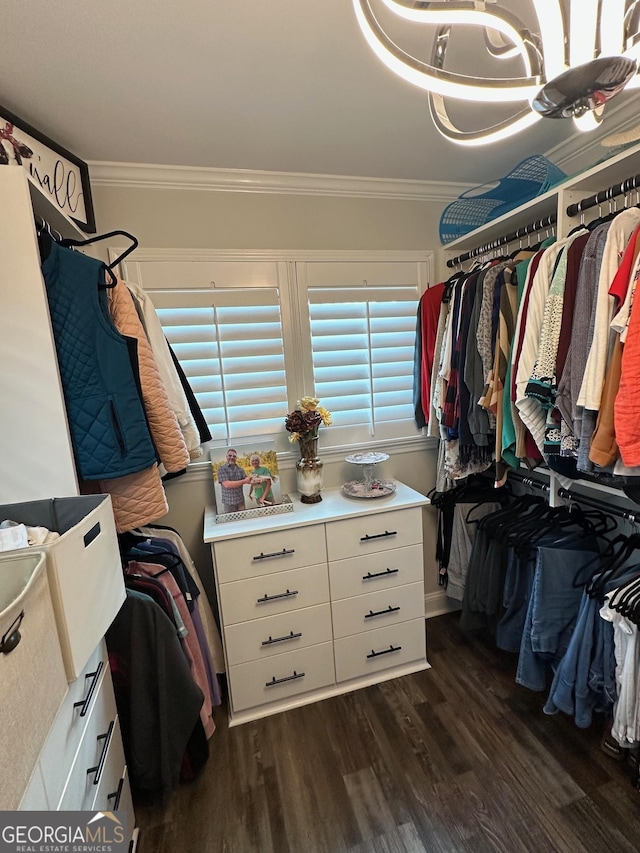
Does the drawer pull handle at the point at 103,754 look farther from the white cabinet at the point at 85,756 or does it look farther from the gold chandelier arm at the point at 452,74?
the gold chandelier arm at the point at 452,74

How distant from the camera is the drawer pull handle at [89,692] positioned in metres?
0.98

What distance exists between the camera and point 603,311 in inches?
47.3

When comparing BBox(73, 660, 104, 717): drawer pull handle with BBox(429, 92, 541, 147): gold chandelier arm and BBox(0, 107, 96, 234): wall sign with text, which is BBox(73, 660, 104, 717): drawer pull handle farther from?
BBox(429, 92, 541, 147): gold chandelier arm

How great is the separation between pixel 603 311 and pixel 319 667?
1820mm

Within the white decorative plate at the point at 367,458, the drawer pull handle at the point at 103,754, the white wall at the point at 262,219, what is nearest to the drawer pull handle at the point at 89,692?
the drawer pull handle at the point at 103,754

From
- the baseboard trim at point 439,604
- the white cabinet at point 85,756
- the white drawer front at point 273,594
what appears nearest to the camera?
the white cabinet at point 85,756

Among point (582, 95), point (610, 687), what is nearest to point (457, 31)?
point (582, 95)

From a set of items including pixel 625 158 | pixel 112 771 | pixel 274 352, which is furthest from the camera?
pixel 274 352

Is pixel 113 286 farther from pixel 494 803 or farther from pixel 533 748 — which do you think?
pixel 533 748

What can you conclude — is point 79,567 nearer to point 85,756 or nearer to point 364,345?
point 85,756

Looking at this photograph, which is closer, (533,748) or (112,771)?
(112,771)

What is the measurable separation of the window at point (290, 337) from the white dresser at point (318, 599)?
50cm

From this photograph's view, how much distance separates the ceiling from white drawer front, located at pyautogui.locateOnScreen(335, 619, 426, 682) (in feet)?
7.38

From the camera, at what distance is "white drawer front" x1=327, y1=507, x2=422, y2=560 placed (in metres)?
1.84
